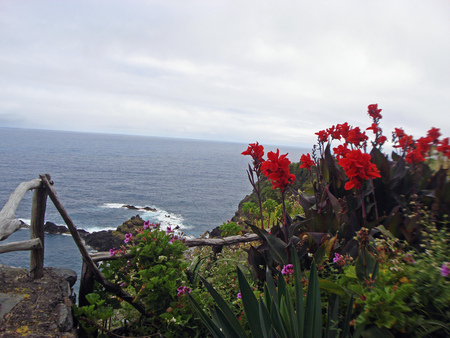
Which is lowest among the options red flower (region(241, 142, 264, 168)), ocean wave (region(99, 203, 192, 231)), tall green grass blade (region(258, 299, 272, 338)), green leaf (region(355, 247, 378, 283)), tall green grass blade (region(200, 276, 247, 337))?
ocean wave (region(99, 203, 192, 231))

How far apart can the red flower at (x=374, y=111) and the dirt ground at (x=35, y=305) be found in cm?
379

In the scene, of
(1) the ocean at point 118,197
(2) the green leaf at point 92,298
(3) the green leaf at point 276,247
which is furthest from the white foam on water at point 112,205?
(3) the green leaf at point 276,247

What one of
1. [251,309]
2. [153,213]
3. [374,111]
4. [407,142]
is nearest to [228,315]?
[251,309]

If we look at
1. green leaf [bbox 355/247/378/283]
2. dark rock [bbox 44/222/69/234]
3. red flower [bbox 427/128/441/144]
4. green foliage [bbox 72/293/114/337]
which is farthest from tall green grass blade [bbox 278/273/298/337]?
dark rock [bbox 44/222/69/234]

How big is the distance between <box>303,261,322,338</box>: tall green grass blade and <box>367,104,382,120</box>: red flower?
8.62ft

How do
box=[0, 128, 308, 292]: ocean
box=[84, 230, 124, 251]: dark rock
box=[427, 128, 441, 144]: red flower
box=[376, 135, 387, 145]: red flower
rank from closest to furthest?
box=[427, 128, 441, 144]: red flower, box=[376, 135, 387, 145]: red flower, box=[84, 230, 124, 251]: dark rock, box=[0, 128, 308, 292]: ocean

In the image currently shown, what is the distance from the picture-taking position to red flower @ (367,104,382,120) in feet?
11.7

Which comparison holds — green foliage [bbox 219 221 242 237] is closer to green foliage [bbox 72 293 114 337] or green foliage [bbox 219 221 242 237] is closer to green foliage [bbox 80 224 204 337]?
green foliage [bbox 80 224 204 337]

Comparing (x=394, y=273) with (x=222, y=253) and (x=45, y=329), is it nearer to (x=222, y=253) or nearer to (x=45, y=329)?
(x=222, y=253)

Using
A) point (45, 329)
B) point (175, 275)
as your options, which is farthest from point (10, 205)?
point (175, 275)

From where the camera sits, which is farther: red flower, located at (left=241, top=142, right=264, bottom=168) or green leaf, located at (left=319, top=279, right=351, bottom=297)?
red flower, located at (left=241, top=142, right=264, bottom=168)

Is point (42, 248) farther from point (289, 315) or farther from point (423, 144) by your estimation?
point (423, 144)

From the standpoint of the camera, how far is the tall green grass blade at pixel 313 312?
1621 mm

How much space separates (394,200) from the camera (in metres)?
2.93
